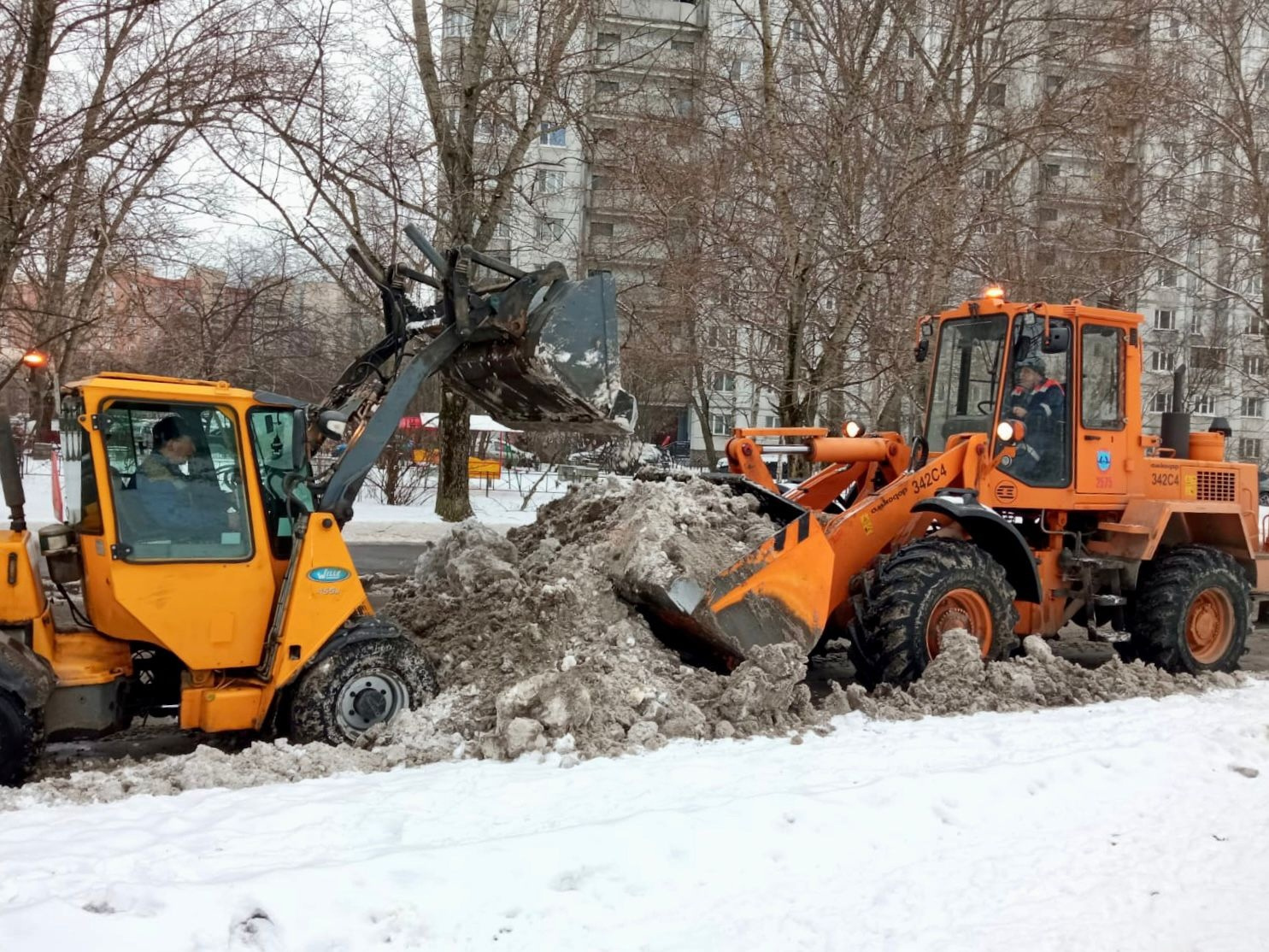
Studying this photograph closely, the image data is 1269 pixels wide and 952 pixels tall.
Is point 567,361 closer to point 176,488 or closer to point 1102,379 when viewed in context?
point 176,488

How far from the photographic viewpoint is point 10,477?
513 cm

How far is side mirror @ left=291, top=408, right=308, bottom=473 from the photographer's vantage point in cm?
524

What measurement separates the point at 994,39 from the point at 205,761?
737 inches

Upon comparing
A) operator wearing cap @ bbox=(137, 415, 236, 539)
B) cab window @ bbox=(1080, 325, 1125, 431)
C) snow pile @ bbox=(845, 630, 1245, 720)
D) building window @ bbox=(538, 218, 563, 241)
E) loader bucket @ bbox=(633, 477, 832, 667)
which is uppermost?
building window @ bbox=(538, 218, 563, 241)

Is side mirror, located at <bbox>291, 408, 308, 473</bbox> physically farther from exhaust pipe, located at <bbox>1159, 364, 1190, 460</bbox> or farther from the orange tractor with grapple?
exhaust pipe, located at <bbox>1159, 364, 1190, 460</bbox>

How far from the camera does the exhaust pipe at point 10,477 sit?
5.11 meters

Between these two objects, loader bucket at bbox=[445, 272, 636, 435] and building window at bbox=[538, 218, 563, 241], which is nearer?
loader bucket at bbox=[445, 272, 636, 435]

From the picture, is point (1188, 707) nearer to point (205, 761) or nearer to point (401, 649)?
point (401, 649)

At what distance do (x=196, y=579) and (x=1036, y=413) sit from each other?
224 inches

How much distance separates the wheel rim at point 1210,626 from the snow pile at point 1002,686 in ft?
3.35

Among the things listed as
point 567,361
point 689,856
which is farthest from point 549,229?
point 689,856

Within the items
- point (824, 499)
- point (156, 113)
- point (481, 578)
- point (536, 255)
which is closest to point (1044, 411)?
point (824, 499)

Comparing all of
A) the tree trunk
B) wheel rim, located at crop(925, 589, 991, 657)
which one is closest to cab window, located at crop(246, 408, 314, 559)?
wheel rim, located at crop(925, 589, 991, 657)

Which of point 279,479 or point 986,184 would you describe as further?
point 986,184
